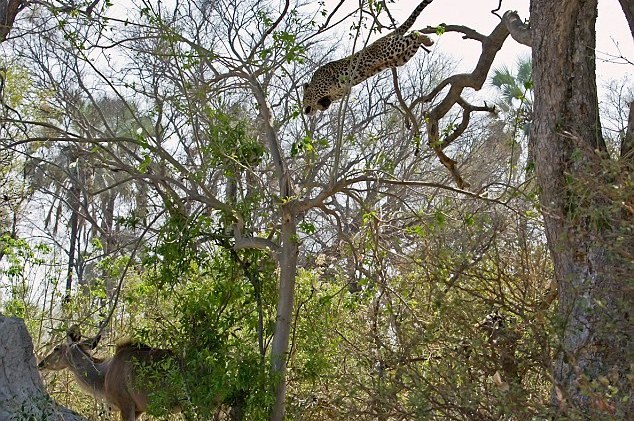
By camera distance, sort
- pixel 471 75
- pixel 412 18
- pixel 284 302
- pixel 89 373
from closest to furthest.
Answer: pixel 471 75 < pixel 284 302 < pixel 89 373 < pixel 412 18

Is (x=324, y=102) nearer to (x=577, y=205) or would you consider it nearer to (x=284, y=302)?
(x=284, y=302)

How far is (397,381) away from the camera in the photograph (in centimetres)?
693

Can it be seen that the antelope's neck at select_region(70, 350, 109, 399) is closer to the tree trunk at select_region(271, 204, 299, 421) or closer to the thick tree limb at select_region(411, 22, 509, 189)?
the tree trunk at select_region(271, 204, 299, 421)

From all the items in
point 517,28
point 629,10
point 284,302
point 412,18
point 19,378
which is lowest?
point 19,378

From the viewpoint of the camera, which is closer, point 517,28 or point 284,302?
point 517,28

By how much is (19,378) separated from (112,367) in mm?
1531

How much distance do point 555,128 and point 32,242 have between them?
780 centimetres

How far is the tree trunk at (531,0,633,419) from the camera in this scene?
5832 mm

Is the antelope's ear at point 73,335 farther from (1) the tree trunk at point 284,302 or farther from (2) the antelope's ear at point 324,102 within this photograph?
(2) the antelope's ear at point 324,102

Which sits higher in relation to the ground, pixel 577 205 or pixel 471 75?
pixel 471 75

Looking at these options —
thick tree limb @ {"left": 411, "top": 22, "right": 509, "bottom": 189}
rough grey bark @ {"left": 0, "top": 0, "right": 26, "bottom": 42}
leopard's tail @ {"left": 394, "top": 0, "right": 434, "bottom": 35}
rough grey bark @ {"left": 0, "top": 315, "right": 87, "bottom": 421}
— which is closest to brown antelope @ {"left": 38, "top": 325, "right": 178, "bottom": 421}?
rough grey bark @ {"left": 0, "top": 315, "right": 87, "bottom": 421}

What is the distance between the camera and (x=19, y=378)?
8836 mm

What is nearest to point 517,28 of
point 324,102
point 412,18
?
point 412,18

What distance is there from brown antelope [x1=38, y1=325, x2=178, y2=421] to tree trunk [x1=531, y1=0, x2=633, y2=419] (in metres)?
4.54
